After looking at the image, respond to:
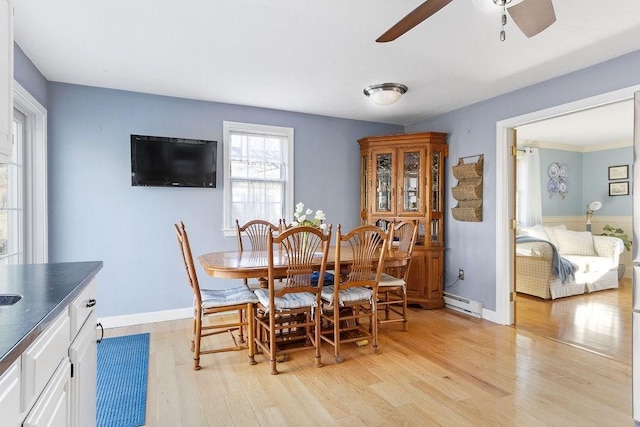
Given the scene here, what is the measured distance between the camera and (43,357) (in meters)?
0.97

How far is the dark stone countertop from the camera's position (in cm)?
80

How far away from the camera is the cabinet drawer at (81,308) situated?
1.31 meters

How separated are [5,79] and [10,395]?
129 cm

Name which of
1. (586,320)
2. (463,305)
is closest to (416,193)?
(463,305)

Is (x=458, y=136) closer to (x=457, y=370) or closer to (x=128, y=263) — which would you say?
(x=457, y=370)

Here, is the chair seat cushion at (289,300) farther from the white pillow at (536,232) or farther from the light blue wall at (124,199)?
the white pillow at (536,232)

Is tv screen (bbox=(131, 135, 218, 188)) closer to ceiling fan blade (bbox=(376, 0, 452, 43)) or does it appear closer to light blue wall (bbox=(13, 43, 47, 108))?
light blue wall (bbox=(13, 43, 47, 108))

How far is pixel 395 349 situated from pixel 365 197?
7.19 ft

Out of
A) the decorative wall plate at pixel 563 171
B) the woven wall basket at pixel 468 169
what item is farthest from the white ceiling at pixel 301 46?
the decorative wall plate at pixel 563 171

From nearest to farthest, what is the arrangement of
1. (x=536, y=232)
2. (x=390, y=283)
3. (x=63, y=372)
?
(x=63, y=372) < (x=390, y=283) < (x=536, y=232)

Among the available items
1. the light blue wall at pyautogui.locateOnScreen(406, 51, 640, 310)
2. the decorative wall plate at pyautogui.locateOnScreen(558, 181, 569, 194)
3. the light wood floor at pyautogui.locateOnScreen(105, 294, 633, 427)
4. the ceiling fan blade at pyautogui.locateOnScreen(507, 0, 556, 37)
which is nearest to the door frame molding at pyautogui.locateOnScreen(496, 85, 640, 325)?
the light blue wall at pyautogui.locateOnScreen(406, 51, 640, 310)

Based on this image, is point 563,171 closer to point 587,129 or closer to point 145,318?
point 587,129

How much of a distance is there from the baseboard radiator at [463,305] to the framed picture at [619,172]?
4.88 metres

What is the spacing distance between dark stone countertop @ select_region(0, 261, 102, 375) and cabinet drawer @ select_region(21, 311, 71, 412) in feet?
0.16
